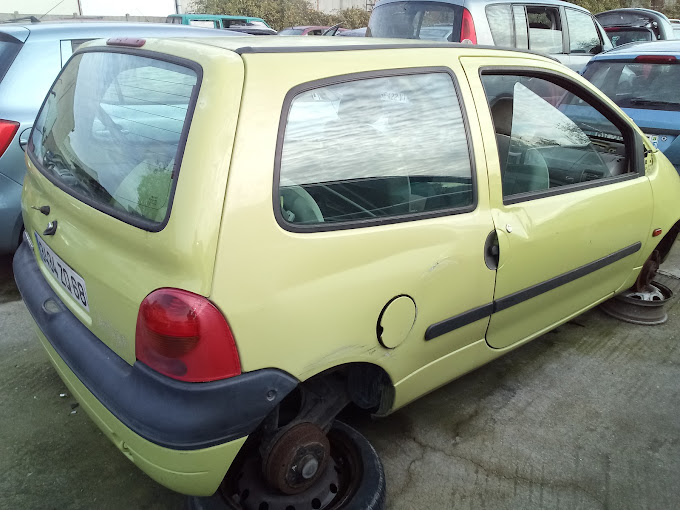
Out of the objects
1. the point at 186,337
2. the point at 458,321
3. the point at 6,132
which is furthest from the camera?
the point at 6,132

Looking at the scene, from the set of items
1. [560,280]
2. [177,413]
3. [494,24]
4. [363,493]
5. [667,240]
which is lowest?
[363,493]

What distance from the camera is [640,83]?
181 inches

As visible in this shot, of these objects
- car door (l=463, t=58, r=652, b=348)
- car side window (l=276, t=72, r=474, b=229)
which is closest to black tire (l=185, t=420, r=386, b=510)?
car door (l=463, t=58, r=652, b=348)

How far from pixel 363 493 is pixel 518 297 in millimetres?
1017

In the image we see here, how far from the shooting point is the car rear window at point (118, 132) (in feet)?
5.31

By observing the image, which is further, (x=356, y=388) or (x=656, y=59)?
(x=656, y=59)

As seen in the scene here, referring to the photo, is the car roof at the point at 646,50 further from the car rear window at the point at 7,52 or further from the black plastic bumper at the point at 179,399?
the car rear window at the point at 7,52

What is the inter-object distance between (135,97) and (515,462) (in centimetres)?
201

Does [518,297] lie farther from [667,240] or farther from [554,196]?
[667,240]

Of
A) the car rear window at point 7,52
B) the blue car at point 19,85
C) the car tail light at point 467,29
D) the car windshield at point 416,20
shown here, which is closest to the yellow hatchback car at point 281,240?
the blue car at point 19,85

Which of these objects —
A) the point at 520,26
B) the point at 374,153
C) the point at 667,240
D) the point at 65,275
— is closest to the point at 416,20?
the point at 520,26

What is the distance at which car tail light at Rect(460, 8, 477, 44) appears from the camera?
5434 millimetres

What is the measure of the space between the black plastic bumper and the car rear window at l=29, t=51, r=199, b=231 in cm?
44

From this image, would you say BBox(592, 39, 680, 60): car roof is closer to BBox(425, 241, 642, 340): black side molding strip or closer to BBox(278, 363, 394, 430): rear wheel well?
BBox(425, 241, 642, 340): black side molding strip
